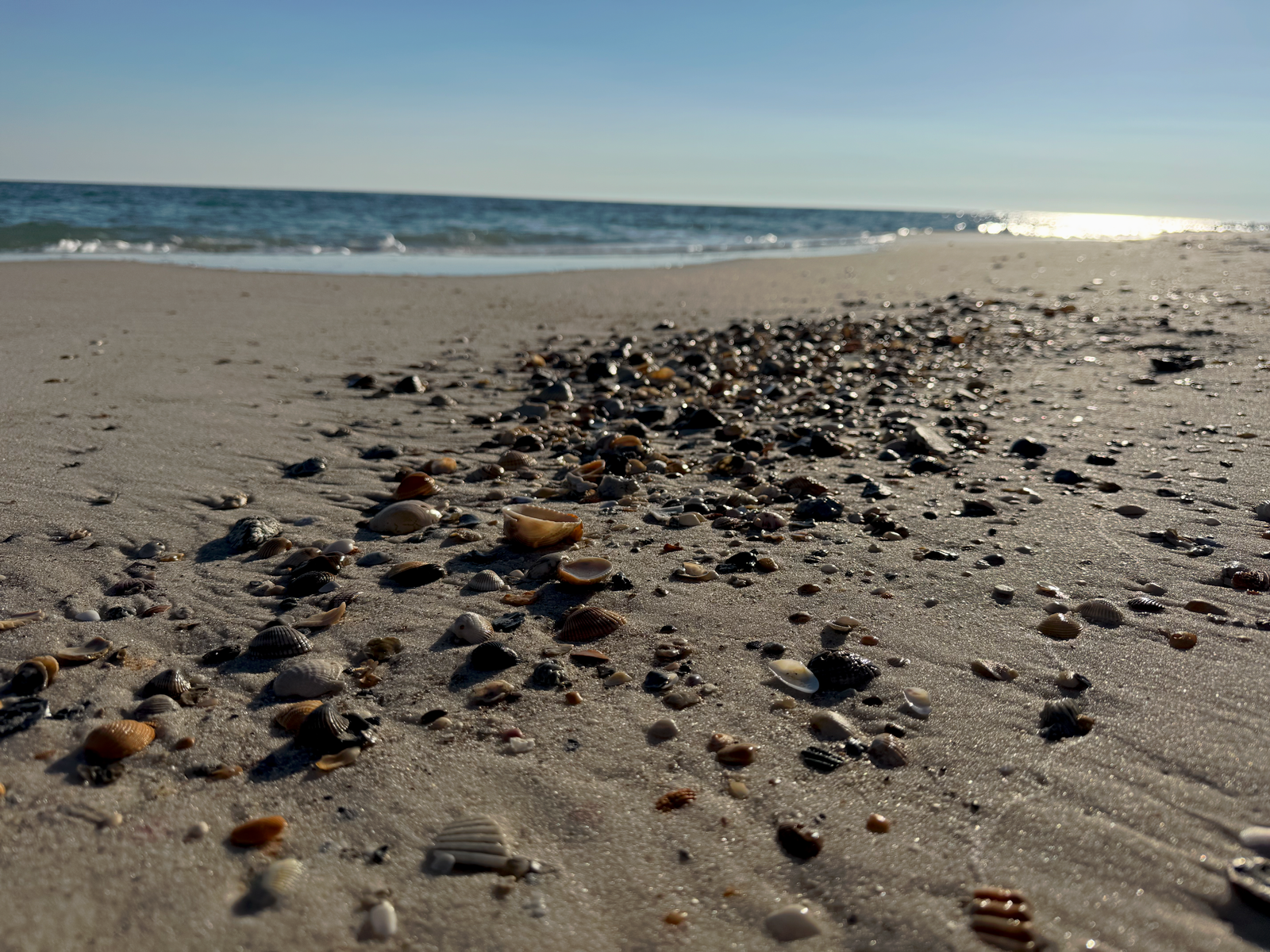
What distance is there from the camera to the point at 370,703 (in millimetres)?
1952

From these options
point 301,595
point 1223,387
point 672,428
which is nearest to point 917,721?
point 301,595

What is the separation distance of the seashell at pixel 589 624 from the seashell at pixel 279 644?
66 cm

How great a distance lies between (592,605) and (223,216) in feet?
78.6

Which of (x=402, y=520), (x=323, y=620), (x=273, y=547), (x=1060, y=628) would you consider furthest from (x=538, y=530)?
(x=1060, y=628)

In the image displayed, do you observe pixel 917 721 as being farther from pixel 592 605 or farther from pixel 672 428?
pixel 672 428

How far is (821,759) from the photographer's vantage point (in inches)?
68.4

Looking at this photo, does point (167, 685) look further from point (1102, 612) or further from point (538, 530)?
point (1102, 612)

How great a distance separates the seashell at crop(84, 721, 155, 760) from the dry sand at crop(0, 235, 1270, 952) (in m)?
0.03

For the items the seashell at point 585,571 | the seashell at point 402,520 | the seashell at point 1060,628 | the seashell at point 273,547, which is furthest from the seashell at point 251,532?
the seashell at point 1060,628

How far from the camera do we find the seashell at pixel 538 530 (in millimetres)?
2777

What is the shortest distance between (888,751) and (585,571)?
3.55 feet

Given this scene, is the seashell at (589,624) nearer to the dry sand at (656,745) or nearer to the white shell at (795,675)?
the dry sand at (656,745)

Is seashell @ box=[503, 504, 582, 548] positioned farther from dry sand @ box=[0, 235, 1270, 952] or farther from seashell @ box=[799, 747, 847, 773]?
seashell @ box=[799, 747, 847, 773]

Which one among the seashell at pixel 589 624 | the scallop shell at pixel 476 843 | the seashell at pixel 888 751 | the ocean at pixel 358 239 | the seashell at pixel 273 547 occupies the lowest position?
the scallop shell at pixel 476 843
